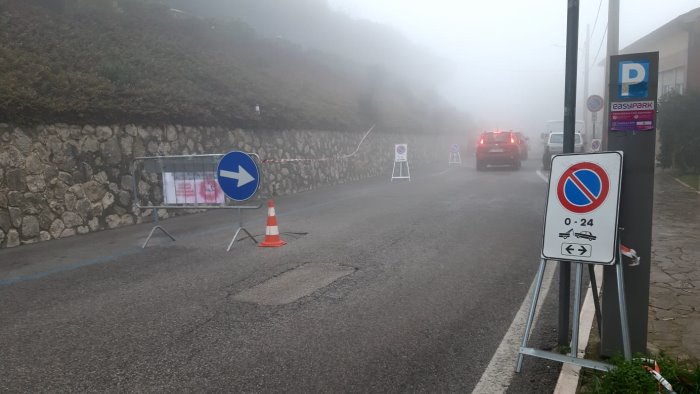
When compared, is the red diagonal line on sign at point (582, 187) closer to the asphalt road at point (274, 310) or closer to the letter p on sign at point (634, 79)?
the letter p on sign at point (634, 79)

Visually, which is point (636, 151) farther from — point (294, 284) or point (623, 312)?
point (294, 284)

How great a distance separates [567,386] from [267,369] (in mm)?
1957

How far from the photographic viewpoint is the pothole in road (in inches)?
210

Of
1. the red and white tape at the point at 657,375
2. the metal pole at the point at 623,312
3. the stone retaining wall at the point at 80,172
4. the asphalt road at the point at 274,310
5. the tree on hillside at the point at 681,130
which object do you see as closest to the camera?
the red and white tape at the point at 657,375

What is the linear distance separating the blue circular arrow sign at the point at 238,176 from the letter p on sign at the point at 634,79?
5.76 meters

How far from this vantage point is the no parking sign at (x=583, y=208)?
3354mm

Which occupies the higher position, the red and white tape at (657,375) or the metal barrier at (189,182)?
the metal barrier at (189,182)

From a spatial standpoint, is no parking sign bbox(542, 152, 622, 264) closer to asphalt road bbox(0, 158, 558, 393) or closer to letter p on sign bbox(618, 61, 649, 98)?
letter p on sign bbox(618, 61, 649, 98)

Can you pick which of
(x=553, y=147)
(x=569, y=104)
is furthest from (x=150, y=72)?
(x=553, y=147)

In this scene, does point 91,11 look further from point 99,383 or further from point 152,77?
point 99,383

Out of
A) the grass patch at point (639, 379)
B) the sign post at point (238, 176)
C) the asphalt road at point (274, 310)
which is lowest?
the asphalt road at point (274, 310)

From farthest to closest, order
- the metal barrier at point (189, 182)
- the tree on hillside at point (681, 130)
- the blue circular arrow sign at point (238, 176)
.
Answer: the tree on hillside at point (681, 130)
the metal barrier at point (189, 182)
the blue circular arrow sign at point (238, 176)

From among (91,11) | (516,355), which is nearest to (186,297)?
(516,355)

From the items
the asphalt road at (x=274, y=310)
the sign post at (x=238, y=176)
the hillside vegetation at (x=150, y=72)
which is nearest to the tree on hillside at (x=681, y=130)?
the asphalt road at (x=274, y=310)
